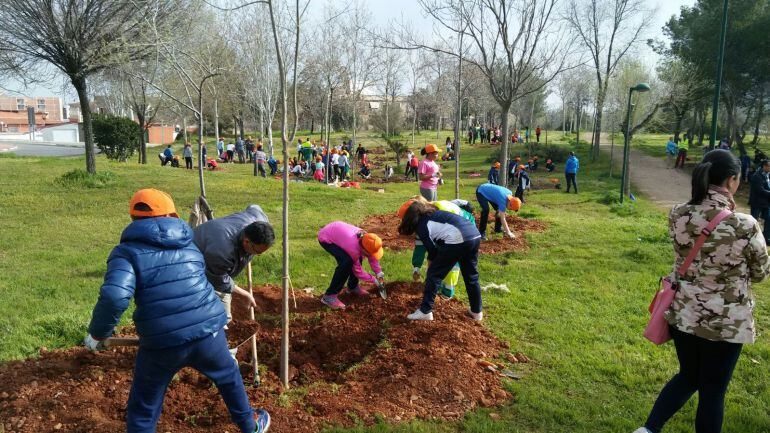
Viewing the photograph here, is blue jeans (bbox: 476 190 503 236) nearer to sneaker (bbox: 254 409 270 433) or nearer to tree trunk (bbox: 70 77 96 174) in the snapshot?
sneaker (bbox: 254 409 270 433)

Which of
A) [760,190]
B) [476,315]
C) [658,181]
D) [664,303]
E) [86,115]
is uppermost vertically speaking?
[86,115]

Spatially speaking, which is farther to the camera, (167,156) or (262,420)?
(167,156)

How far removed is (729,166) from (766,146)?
113ft

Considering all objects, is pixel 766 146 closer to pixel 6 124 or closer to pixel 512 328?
pixel 512 328

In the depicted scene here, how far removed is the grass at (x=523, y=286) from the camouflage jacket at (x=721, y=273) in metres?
1.05

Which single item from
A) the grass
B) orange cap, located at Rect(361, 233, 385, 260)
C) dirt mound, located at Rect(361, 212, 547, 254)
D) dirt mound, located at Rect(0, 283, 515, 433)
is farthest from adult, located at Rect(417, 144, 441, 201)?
dirt mound, located at Rect(0, 283, 515, 433)

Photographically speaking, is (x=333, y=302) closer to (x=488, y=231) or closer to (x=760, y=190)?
(x=488, y=231)

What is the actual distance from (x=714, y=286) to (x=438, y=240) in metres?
2.38

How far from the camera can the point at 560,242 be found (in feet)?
29.7

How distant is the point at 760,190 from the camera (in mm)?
9508

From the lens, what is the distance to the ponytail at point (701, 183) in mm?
2771

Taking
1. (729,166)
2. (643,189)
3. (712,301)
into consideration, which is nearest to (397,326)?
(712,301)

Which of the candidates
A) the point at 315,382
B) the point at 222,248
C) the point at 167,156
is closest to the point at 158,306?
the point at 222,248

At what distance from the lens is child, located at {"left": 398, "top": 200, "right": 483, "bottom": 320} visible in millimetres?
4715
